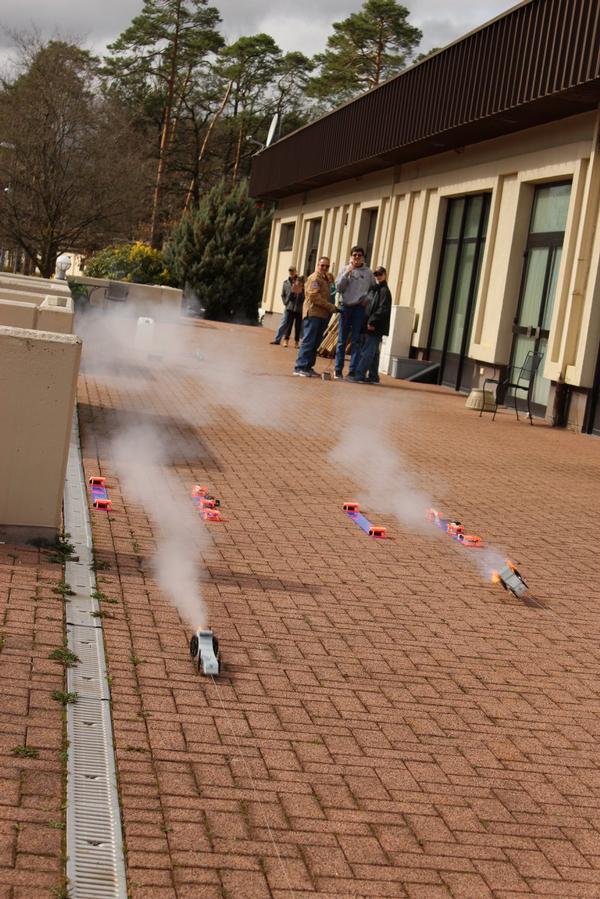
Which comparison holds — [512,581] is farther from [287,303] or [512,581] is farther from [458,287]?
[287,303]

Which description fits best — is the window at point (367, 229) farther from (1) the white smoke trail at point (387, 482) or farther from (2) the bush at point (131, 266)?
(1) the white smoke trail at point (387, 482)

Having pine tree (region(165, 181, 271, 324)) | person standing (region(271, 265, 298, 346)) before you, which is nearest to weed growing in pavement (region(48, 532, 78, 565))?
person standing (region(271, 265, 298, 346))

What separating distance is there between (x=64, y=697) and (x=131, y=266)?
41374 mm

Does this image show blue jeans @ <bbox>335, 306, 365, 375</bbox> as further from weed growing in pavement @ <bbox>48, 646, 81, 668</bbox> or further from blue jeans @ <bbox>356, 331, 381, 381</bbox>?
weed growing in pavement @ <bbox>48, 646, 81, 668</bbox>

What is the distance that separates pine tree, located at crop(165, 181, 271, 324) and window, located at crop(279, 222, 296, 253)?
9.69 ft

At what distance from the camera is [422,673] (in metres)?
5.84

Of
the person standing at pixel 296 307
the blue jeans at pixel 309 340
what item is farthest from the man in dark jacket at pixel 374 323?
the person standing at pixel 296 307

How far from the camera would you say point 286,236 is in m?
43.2

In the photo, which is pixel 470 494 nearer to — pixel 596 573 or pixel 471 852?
pixel 596 573

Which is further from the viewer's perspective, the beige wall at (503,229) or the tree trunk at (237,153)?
the tree trunk at (237,153)

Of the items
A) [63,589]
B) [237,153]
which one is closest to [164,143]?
[237,153]

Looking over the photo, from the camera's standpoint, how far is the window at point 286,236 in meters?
42.3

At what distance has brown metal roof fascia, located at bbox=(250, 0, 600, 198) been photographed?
56.6ft

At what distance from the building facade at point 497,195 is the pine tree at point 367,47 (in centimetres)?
2988
